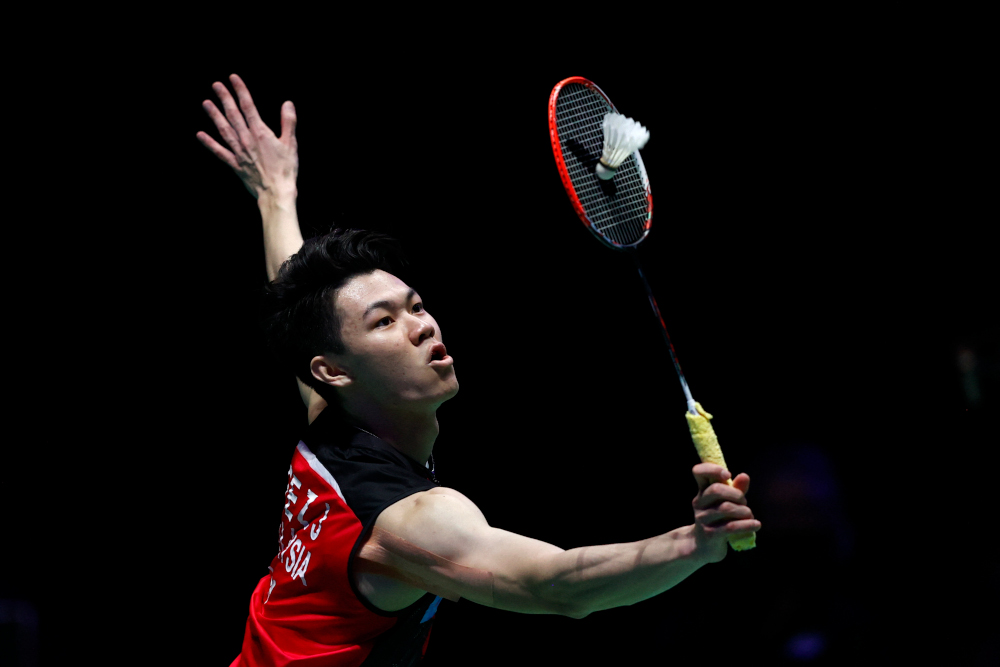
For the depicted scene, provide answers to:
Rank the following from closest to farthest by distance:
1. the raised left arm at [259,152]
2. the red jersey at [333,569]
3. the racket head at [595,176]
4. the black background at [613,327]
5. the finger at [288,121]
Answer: the red jersey at [333,569] < the racket head at [595,176] < the raised left arm at [259,152] < the finger at [288,121] < the black background at [613,327]

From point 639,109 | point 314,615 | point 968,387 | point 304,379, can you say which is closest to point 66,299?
point 304,379

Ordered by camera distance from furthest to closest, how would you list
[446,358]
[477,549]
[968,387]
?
1. [968,387]
2. [446,358]
3. [477,549]

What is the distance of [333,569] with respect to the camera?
169cm

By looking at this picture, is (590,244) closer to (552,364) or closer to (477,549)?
(552,364)

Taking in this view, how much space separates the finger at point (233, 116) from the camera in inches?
108

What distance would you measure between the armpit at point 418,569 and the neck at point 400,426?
1.19ft

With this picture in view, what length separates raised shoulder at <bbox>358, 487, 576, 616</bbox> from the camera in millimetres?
1358

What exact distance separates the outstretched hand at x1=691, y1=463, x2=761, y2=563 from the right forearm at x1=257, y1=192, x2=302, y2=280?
162cm

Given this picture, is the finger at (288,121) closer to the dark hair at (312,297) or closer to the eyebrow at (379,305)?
the dark hair at (312,297)

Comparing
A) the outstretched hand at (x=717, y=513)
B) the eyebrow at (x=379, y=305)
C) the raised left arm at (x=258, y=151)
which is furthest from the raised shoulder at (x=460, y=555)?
the raised left arm at (x=258, y=151)

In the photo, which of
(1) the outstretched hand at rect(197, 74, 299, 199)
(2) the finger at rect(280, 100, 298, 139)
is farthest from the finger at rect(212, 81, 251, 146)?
(2) the finger at rect(280, 100, 298, 139)

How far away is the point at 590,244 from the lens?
11.0 ft

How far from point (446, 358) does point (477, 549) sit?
24.0 inches

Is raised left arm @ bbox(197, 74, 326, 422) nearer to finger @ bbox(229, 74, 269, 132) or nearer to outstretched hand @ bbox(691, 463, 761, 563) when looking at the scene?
finger @ bbox(229, 74, 269, 132)
